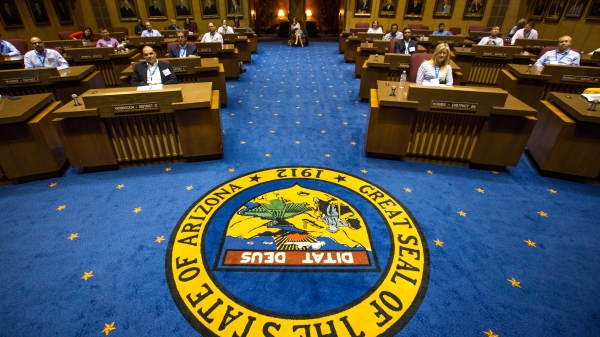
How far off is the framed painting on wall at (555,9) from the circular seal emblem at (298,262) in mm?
11714

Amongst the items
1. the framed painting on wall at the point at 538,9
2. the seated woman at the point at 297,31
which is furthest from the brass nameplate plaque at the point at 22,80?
the framed painting on wall at the point at 538,9

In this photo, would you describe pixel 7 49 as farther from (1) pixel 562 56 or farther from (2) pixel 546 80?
(1) pixel 562 56

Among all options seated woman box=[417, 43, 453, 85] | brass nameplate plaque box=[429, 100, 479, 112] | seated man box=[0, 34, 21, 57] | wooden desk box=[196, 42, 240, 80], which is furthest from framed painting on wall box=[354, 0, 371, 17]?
seated man box=[0, 34, 21, 57]

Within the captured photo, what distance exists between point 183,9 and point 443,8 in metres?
12.2

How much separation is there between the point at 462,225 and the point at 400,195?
0.76 m

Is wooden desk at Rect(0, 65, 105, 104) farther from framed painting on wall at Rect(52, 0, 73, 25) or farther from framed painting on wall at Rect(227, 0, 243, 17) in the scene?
framed painting on wall at Rect(227, 0, 243, 17)

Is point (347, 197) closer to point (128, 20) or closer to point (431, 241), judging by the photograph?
point (431, 241)

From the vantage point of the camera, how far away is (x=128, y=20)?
13547 mm

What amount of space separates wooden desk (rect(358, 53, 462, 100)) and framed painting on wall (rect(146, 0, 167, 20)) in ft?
38.3

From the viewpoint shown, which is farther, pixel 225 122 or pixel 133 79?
pixel 225 122

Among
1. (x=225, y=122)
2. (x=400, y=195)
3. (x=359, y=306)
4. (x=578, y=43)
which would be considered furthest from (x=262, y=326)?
(x=578, y=43)

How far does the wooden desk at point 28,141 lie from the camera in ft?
11.7

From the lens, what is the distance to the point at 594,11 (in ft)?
29.1

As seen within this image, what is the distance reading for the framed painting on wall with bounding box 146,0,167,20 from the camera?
13359mm
